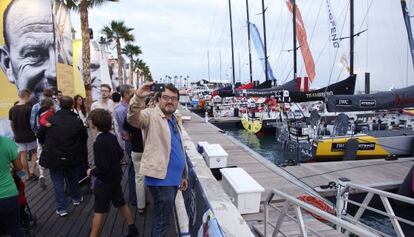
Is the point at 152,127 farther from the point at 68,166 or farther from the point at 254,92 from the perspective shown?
the point at 254,92

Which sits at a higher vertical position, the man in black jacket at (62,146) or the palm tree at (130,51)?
the palm tree at (130,51)

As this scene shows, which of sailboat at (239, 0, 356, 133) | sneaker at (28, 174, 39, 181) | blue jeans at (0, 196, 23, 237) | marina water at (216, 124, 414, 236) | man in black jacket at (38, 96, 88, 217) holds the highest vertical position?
sailboat at (239, 0, 356, 133)

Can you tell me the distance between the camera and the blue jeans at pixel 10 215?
3105 millimetres

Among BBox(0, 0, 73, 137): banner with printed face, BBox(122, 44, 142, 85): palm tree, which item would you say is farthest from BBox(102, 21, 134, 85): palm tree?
BBox(0, 0, 73, 137): banner with printed face

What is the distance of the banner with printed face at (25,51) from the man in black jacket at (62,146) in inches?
237

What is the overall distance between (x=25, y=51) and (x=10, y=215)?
9.21 meters

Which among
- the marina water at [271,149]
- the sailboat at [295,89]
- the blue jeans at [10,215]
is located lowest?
the marina water at [271,149]

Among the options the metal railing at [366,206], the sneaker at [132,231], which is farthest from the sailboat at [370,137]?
the sneaker at [132,231]

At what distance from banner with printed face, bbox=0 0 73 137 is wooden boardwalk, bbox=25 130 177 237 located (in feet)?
17.7

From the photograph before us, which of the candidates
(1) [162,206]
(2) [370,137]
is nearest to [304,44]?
(2) [370,137]

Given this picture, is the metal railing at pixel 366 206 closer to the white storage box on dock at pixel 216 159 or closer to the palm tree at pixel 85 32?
the white storage box on dock at pixel 216 159

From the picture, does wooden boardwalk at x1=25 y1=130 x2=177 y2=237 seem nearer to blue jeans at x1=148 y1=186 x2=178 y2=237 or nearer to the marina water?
blue jeans at x1=148 y1=186 x2=178 y2=237

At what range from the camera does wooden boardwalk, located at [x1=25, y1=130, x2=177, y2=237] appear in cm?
440

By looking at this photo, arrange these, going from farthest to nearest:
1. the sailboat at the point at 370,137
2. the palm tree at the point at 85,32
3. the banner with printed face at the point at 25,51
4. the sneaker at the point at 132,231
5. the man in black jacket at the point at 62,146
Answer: the palm tree at the point at 85,32 < the sailboat at the point at 370,137 < the banner with printed face at the point at 25,51 < the man in black jacket at the point at 62,146 < the sneaker at the point at 132,231
